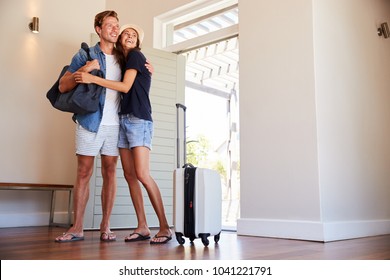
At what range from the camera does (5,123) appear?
3605 mm

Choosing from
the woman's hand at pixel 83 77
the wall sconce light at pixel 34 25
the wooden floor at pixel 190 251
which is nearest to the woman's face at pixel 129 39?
the woman's hand at pixel 83 77

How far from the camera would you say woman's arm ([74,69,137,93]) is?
2.18 m

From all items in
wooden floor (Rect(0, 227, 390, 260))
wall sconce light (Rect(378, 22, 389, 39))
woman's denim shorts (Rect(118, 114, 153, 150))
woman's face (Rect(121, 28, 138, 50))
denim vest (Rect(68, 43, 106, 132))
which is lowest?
wooden floor (Rect(0, 227, 390, 260))

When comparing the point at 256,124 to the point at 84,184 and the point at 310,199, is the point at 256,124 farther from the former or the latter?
the point at 84,184

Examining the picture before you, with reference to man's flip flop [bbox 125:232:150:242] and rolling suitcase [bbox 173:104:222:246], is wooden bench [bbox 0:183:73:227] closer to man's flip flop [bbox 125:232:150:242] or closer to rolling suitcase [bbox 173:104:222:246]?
man's flip flop [bbox 125:232:150:242]

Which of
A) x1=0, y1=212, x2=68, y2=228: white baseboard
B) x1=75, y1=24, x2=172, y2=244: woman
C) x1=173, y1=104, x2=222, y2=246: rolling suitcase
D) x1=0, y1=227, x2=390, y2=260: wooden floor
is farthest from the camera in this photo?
x1=0, y1=212, x2=68, y2=228: white baseboard

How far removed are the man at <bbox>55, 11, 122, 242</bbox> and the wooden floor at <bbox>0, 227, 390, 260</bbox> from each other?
0.20m

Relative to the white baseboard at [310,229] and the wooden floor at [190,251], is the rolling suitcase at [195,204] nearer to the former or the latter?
the wooden floor at [190,251]

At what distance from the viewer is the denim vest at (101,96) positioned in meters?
2.24

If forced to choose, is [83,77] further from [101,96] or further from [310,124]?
[310,124]

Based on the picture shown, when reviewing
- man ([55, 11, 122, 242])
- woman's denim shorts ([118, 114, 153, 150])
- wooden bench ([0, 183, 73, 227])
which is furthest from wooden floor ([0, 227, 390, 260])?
wooden bench ([0, 183, 73, 227])

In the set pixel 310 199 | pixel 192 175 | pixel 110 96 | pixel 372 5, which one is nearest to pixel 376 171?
pixel 310 199

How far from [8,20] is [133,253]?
2.87 m

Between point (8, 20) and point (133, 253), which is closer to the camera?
point (133, 253)
